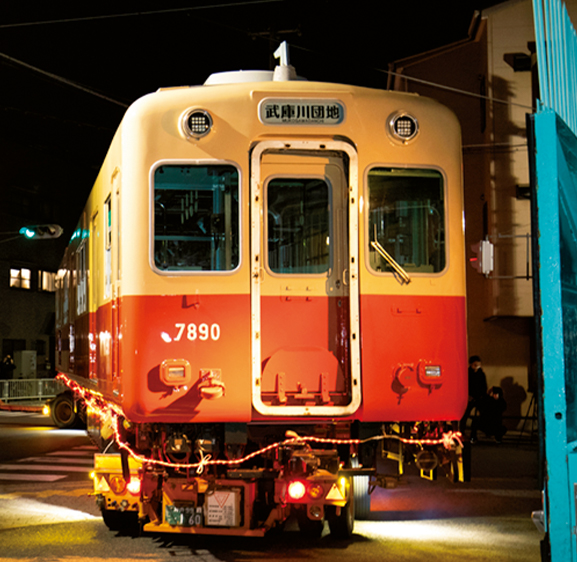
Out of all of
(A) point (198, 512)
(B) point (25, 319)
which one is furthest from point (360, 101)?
(B) point (25, 319)

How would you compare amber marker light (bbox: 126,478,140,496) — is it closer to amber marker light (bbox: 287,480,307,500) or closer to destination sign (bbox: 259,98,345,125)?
amber marker light (bbox: 287,480,307,500)

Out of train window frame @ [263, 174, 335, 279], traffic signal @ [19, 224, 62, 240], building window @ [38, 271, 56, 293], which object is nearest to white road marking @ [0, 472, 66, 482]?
train window frame @ [263, 174, 335, 279]

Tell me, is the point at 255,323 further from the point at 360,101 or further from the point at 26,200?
the point at 26,200

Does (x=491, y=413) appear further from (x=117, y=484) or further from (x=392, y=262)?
(x=117, y=484)

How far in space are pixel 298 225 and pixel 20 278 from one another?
33.7 m

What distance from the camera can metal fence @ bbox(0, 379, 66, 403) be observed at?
92.7ft

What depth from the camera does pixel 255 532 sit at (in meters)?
6.06

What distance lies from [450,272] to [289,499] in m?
2.17

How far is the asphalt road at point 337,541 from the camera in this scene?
6.64 meters

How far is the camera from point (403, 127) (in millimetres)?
6195

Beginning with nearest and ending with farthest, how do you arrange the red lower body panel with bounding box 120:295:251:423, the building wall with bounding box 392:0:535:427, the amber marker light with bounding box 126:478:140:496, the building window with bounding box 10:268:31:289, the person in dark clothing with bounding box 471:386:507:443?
the red lower body panel with bounding box 120:295:251:423 < the amber marker light with bounding box 126:478:140:496 < the person in dark clothing with bounding box 471:386:507:443 < the building wall with bounding box 392:0:535:427 < the building window with bounding box 10:268:31:289

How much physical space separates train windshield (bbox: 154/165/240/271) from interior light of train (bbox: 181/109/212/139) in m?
0.25

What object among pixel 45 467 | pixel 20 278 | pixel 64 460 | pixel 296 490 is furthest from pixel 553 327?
pixel 20 278

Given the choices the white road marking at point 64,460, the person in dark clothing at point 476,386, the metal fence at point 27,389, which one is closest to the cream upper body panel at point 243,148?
the white road marking at point 64,460
